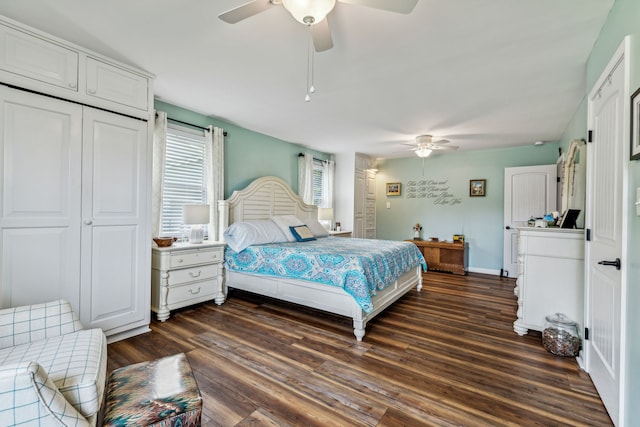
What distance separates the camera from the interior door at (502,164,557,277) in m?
5.06

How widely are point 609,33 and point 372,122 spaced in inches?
101

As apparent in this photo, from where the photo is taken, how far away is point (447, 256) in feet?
19.0

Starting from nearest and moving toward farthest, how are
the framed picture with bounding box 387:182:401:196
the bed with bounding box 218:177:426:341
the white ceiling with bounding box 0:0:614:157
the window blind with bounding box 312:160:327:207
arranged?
the white ceiling with bounding box 0:0:614:157 < the bed with bounding box 218:177:426:341 < the window blind with bounding box 312:160:327:207 < the framed picture with bounding box 387:182:401:196

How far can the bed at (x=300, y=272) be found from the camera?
116 inches

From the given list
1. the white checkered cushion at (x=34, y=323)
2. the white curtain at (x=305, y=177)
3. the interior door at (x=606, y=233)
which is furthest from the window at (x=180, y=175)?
the interior door at (x=606, y=233)

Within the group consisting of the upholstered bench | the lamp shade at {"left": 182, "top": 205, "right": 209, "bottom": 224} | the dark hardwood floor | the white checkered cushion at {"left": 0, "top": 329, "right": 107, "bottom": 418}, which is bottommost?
the dark hardwood floor

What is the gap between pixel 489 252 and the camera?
5.85 m

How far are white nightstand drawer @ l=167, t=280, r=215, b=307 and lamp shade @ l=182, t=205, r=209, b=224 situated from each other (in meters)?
0.74

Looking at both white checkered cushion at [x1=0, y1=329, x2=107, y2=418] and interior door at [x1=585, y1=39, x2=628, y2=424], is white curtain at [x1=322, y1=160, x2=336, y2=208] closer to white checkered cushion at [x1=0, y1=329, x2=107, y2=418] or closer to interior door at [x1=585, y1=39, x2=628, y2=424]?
interior door at [x1=585, y1=39, x2=628, y2=424]

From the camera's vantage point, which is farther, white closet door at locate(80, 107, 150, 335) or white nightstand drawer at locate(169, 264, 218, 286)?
white nightstand drawer at locate(169, 264, 218, 286)

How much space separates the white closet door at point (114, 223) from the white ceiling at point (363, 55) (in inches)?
26.3

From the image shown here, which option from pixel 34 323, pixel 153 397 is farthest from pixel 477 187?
pixel 34 323

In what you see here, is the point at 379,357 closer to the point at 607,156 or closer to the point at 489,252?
the point at 607,156

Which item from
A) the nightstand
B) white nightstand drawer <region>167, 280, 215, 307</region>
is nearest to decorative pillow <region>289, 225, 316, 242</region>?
the nightstand
